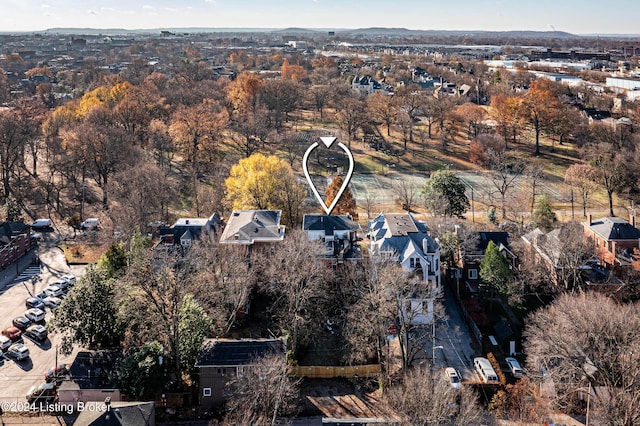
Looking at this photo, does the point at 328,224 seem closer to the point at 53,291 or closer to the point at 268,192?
the point at 268,192

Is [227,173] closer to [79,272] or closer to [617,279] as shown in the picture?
[79,272]

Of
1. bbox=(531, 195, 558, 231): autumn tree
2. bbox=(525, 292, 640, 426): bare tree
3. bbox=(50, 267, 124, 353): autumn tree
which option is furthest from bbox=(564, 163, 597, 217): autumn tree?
bbox=(50, 267, 124, 353): autumn tree

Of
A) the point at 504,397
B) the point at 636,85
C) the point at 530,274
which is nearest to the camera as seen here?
the point at 504,397

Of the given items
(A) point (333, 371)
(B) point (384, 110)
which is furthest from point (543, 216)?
(B) point (384, 110)

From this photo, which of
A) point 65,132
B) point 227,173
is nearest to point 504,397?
point 227,173

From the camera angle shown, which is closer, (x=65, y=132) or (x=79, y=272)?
(x=79, y=272)
